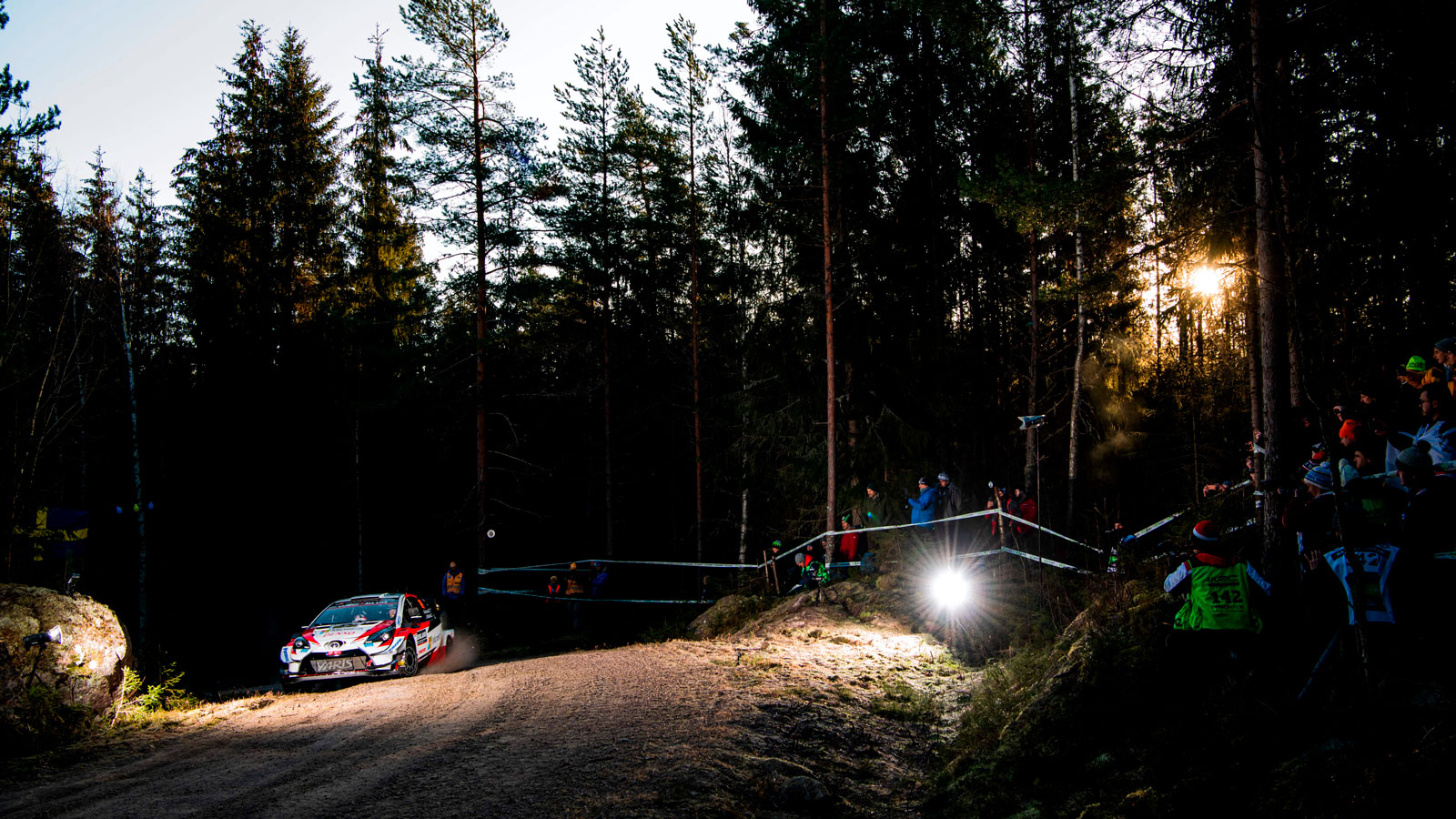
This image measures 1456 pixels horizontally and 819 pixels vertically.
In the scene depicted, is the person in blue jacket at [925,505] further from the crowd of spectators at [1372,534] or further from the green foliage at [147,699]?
the green foliage at [147,699]

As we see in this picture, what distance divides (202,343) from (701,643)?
2365 cm

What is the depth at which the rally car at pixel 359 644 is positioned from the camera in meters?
13.5

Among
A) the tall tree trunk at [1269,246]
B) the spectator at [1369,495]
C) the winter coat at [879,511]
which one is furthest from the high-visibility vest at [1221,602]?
the winter coat at [879,511]

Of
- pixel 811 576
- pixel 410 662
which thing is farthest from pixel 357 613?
pixel 811 576

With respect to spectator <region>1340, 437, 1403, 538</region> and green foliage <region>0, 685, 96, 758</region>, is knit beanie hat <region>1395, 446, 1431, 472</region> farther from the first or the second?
green foliage <region>0, 685, 96, 758</region>

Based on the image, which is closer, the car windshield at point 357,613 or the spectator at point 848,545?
the car windshield at point 357,613

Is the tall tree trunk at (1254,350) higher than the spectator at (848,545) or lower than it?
higher

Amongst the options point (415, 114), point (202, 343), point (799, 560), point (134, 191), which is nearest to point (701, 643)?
point (799, 560)

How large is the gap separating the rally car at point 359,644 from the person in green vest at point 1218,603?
13031mm

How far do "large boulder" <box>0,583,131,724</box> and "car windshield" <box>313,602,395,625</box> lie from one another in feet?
14.4

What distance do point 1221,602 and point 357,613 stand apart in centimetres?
1462

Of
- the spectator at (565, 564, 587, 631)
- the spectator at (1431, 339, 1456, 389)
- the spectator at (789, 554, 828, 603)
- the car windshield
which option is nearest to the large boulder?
the car windshield

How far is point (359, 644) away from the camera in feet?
44.5

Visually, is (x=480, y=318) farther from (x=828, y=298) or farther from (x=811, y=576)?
(x=811, y=576)
